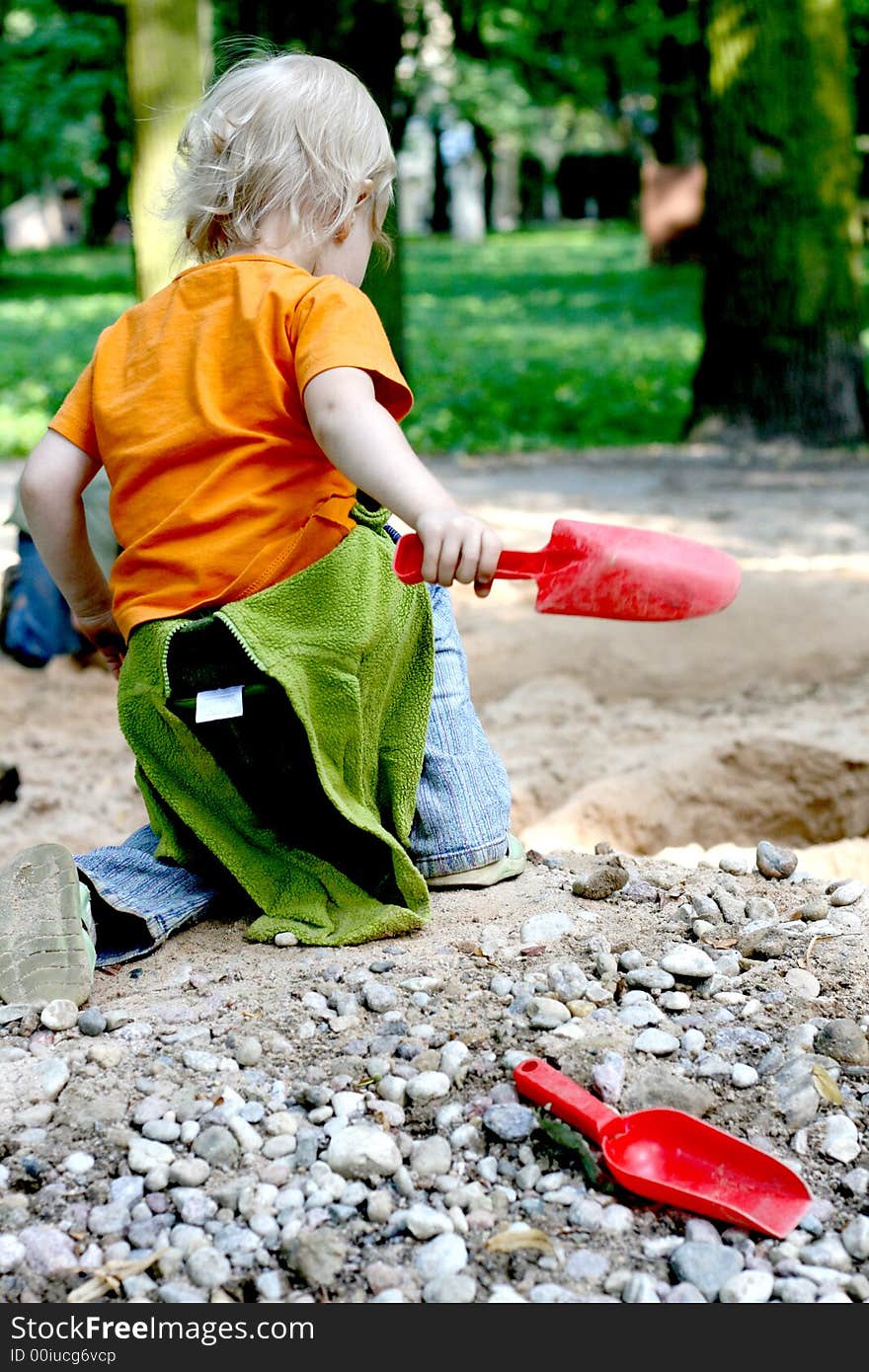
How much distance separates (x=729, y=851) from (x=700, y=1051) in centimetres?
104

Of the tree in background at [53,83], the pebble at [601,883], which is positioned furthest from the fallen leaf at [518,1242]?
the tree in background at [53,83]

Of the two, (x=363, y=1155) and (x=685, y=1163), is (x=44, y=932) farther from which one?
(x=685, y=1163)

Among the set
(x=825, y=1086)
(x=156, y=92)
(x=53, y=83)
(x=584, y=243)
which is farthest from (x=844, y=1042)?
(x=584, y=243)

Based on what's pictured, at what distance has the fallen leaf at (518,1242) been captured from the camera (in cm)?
158

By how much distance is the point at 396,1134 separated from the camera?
1.79 metres

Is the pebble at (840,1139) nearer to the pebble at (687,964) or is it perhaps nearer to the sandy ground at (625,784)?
the sandy ground at (625,784)

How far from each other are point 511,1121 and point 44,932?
2.72 feet

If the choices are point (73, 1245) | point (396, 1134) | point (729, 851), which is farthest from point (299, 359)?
point (729, 851)

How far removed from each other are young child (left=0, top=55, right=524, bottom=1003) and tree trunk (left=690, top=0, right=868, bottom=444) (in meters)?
5.79

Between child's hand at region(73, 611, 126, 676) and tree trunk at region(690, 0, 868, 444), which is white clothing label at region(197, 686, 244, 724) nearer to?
child's hand at region(73, 611, 126, 676)

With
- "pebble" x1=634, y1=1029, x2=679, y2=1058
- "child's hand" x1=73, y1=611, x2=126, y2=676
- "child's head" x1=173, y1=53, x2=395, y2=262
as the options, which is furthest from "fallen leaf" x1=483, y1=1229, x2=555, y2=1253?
"child's head" x1=173, y1=53, x2=395, y2=262

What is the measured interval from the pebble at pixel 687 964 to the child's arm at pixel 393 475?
0.64 metres

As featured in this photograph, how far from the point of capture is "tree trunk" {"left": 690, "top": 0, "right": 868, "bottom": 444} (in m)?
7.50
